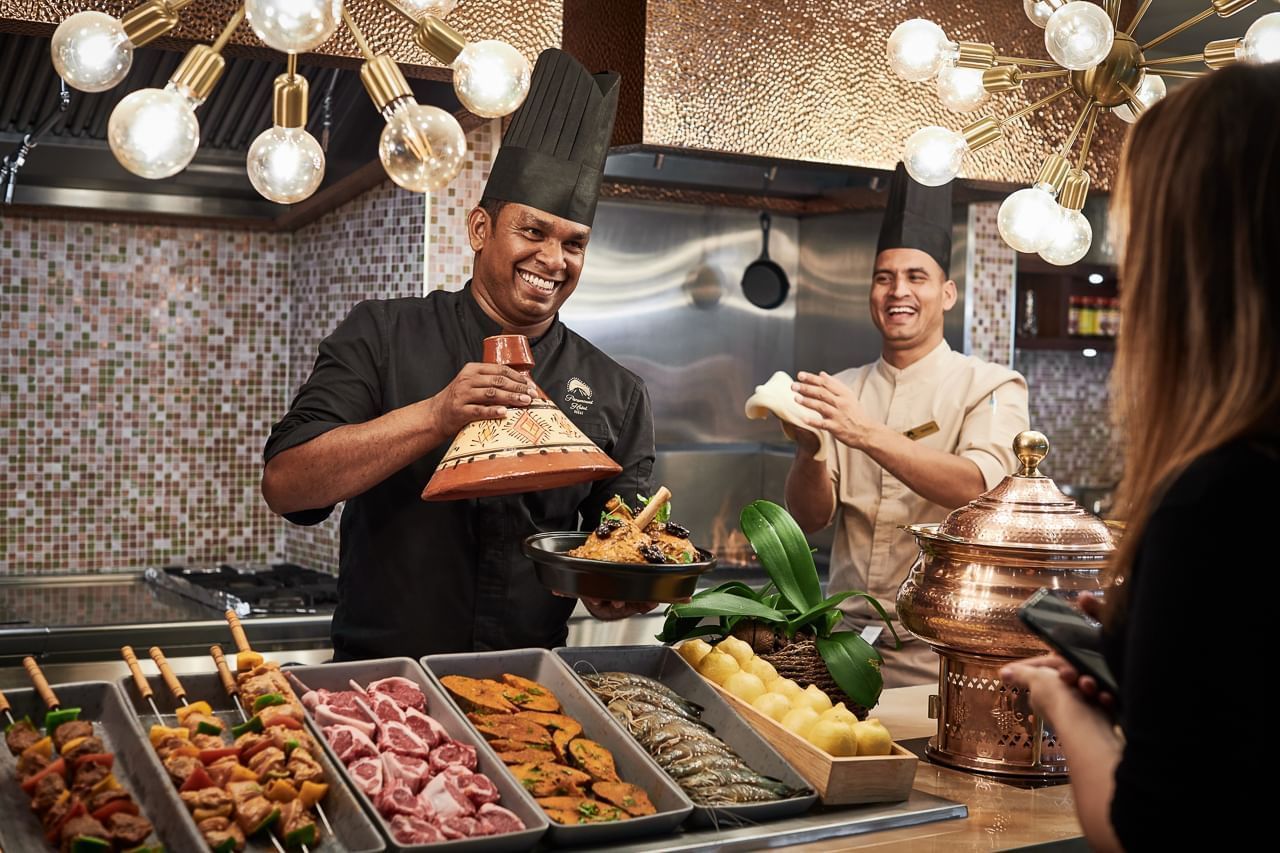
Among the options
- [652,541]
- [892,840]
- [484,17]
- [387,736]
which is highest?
[484,17]

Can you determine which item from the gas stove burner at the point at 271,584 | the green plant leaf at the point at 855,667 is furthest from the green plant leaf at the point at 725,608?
the gas stove burner at the point at 271,584

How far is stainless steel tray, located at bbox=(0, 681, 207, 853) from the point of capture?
1.50 m

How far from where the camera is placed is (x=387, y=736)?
176cm

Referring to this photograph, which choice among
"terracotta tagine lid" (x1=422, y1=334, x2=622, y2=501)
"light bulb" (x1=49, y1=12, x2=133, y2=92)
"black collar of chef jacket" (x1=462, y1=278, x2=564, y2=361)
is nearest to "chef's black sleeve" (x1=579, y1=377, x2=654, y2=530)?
"black collar of chef jacket" (x1=462, y1=278, x2=564, y2=361)

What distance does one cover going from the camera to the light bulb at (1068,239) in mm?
2522

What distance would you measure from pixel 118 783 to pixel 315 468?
0.76 m

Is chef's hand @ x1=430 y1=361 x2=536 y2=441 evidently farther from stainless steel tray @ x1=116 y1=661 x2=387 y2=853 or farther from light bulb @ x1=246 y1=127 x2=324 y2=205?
stainless steel tray @ x1=116 y1=661 x2=387 y2=853

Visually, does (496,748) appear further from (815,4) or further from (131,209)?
(131,209)

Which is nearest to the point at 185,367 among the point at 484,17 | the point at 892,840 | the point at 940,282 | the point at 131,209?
the point at 131,209

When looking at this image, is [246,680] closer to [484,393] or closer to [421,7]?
Result: [484,393]

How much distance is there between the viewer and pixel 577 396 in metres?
2.66

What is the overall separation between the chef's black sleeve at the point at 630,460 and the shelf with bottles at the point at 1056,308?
13.8ft

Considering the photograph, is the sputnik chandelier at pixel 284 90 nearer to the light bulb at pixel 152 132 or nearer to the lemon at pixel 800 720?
the light bulb at pixel 152 132

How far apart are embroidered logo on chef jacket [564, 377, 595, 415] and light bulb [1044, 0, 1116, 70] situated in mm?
1071
